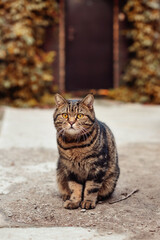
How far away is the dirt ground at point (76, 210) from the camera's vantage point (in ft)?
7.45

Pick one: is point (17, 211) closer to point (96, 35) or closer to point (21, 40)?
point (21, 40)

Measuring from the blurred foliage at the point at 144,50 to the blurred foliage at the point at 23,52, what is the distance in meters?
1.93

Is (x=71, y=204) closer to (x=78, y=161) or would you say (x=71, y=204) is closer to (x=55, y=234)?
(x=78, y=161)

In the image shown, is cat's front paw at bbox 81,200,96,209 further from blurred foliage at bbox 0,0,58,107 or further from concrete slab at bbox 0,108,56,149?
blurred foliage at bbox 0,0,58,107

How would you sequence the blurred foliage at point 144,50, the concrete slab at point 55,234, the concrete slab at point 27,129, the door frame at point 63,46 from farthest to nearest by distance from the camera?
the door frame at point 63,46 < the blurred foliage at point 144,50 < the concrete slab at point 27,129 < the concrete slab at point 55,234

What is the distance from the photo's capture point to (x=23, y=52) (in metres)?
8.03

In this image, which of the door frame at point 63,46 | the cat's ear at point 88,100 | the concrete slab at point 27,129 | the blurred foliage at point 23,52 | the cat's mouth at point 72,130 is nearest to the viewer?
the cat's mouth at point 72,130

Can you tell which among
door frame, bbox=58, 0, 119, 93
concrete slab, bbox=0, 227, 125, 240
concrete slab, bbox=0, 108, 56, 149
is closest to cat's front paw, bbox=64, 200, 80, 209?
concrete slab, bbox=0, 227, 125, 240

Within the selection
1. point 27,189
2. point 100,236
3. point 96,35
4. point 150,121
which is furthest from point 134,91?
point 100,236

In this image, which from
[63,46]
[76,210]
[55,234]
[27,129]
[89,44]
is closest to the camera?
[55,234]

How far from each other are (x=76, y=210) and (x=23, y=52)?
6.00 meters

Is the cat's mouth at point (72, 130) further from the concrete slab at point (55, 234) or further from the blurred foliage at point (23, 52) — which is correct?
the blurred foliage at point (23, 52)

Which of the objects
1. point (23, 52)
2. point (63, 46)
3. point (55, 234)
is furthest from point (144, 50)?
point (55, 234)

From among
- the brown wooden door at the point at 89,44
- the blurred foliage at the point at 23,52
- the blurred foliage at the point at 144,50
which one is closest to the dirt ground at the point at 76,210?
the blurred foliage at the point at 23,52
